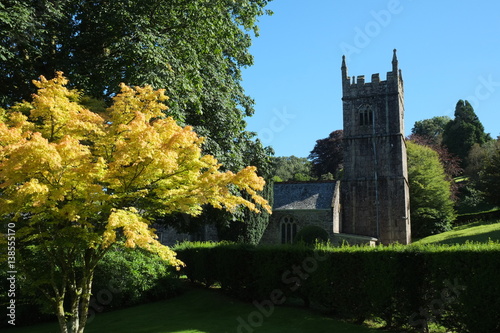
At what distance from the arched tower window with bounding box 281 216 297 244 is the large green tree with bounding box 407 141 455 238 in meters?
15.2

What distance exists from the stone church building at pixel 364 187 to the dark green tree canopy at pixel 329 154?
18.3m

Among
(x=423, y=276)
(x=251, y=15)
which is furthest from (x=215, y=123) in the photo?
(x=423, y=276)

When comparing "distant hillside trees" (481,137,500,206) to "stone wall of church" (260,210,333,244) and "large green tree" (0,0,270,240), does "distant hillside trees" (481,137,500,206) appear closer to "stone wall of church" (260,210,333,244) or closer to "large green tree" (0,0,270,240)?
"stone wall of church" (260,210,333,244)

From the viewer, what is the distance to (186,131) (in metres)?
8.15

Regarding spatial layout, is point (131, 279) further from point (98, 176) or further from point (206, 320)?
point (98, 176)

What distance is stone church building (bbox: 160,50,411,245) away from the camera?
1357 inches

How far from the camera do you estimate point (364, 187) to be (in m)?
36.8

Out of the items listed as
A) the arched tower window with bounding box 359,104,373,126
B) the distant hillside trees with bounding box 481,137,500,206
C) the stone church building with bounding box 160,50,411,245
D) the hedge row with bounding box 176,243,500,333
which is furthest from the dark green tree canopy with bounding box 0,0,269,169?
the distant hillside trees with bounding box 481,137,500,206

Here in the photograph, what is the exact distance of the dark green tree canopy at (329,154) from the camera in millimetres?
56688

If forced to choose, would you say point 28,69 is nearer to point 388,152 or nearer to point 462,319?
point 462,319

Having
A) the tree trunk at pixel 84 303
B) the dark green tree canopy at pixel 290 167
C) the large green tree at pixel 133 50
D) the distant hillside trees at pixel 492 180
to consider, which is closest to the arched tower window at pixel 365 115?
the distant hillside trees at pixel 492 180

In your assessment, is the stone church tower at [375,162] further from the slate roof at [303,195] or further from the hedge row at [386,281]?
the hedge row at [386,281]

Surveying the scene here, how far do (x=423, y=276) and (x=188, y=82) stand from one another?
9.48 m

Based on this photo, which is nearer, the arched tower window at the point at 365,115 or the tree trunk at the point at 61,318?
the tree trunk at the point at 61,318
